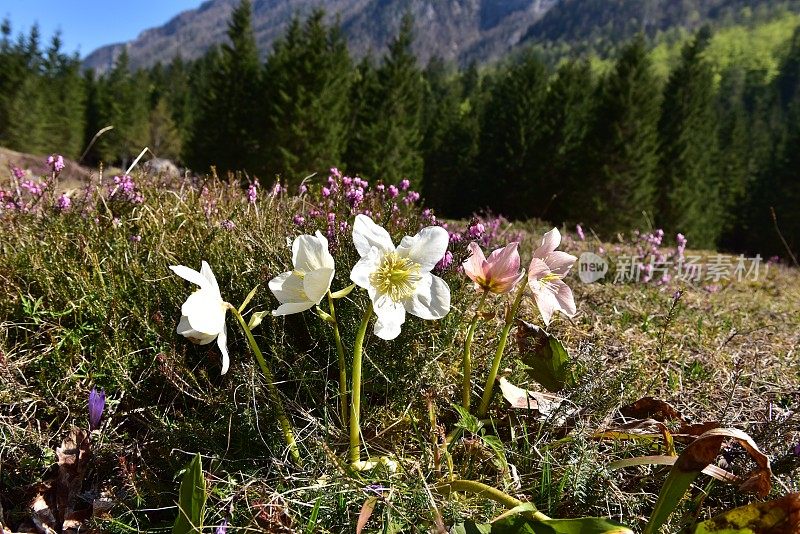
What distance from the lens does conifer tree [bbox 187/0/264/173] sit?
2758 centimetres

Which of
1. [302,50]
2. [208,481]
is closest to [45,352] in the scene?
[208,481]

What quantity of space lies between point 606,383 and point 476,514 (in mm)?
714

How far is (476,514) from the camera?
4.19 ft

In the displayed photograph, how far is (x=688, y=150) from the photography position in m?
25.0

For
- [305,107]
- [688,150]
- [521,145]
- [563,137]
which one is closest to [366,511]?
[305,107]

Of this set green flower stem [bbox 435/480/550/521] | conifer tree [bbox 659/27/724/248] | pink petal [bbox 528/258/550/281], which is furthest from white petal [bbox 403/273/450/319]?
conifer tree [bbox 659/27/724/248]

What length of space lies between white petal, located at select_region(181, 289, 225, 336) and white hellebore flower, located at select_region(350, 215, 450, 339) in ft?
1.20

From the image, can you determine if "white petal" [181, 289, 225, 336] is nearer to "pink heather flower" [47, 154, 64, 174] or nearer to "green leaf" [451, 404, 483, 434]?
"green leaf" [451, 404, 483, 434]

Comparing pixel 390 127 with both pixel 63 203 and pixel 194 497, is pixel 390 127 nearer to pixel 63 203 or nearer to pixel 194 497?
pixel 63 203

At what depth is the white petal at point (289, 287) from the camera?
46.9 inches

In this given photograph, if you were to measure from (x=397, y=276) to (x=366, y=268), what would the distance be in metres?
0.09

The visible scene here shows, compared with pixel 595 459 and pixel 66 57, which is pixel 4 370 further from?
pixel 66 57

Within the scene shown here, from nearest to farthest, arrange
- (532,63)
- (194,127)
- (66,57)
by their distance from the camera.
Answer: (532,63) → (194,127) → (66,57)

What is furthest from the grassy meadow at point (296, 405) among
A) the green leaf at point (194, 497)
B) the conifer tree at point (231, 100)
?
the conifer tree at point (231, 100)
